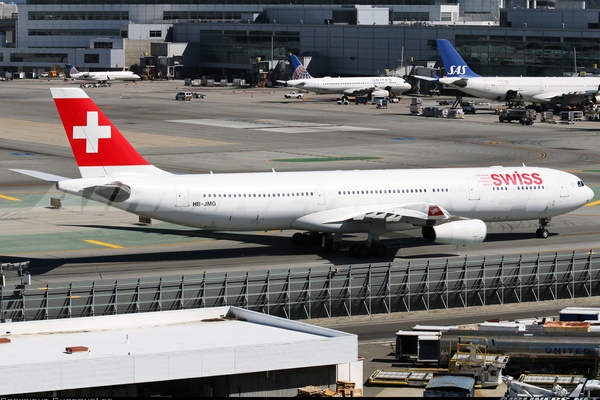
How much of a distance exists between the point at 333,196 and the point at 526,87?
364 feet

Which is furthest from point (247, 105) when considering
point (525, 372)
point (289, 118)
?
point (525, 372)

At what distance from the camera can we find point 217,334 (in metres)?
37.9

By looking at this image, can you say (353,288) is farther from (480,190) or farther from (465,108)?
(465,108)

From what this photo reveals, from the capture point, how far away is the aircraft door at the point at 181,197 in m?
60.0

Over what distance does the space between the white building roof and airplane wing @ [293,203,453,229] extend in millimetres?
22976

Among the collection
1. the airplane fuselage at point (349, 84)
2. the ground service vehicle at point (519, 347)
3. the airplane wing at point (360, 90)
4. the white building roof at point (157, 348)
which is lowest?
the ground service vehicle at point (519, 347)

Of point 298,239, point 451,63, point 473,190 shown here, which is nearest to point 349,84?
point 451,63

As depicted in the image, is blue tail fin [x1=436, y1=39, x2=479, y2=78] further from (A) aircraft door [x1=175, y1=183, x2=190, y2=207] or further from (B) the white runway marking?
(A) aircraft door [x1=175, y1=183, x2=190, y2=207]

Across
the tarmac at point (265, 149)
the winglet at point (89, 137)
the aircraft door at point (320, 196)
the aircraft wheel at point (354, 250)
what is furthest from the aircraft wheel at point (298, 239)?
the winglet at point (89, 137)

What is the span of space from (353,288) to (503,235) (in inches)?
850

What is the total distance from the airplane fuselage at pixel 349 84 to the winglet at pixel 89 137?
136m

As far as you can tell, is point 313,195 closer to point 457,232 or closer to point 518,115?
point 457,232

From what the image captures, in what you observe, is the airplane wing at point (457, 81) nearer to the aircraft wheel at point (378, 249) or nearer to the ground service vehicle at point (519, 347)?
the aircraft wheel at point (378, 249)

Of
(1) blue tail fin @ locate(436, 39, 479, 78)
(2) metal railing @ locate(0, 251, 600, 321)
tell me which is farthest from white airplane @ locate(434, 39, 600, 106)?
(2) metal railing @ locate(0, 251, 600, 321)
